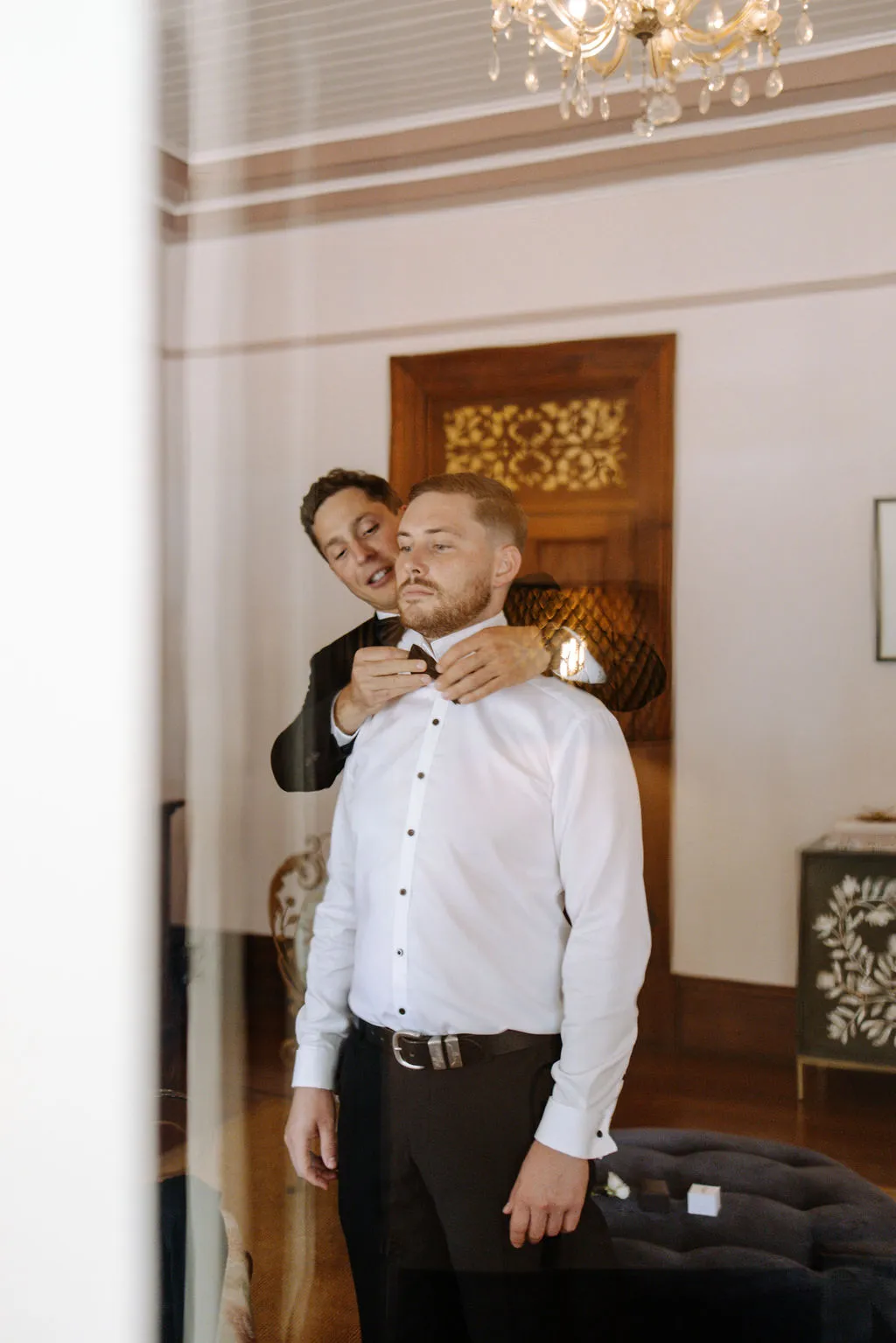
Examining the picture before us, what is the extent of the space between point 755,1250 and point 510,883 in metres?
0.42

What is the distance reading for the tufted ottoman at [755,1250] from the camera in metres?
0.93

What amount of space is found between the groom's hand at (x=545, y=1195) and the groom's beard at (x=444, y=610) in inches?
19.4

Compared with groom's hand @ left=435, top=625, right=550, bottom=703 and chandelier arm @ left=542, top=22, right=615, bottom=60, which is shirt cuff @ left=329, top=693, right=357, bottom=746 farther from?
chandelier arm @ left=542, top=22, right=615, bottom=60

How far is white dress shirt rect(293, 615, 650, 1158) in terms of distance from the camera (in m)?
0.94

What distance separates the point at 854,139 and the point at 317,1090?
1026mm

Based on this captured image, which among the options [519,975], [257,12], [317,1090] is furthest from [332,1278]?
[257,12]

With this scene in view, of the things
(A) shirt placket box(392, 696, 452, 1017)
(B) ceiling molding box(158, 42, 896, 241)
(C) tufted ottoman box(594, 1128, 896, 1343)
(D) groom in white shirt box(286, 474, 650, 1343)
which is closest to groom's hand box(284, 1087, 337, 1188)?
(D) groom in white shirt box(286, 474, 650, 1343)

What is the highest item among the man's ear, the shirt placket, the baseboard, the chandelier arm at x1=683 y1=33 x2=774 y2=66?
the chandelier arm at x1=683 y1=33 x2=774 y2=66

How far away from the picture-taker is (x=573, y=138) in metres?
0.97

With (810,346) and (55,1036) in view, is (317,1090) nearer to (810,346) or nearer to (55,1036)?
(55,1036)

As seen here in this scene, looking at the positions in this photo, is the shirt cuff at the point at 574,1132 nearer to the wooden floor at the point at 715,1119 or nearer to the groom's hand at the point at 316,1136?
the wooden floor at the point at 715,1119

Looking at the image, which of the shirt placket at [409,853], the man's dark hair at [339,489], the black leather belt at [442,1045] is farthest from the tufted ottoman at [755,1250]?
the man's dark hair at [339,489]

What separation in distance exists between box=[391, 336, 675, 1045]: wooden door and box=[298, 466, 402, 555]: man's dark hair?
0.07m

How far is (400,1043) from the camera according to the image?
99 cm
